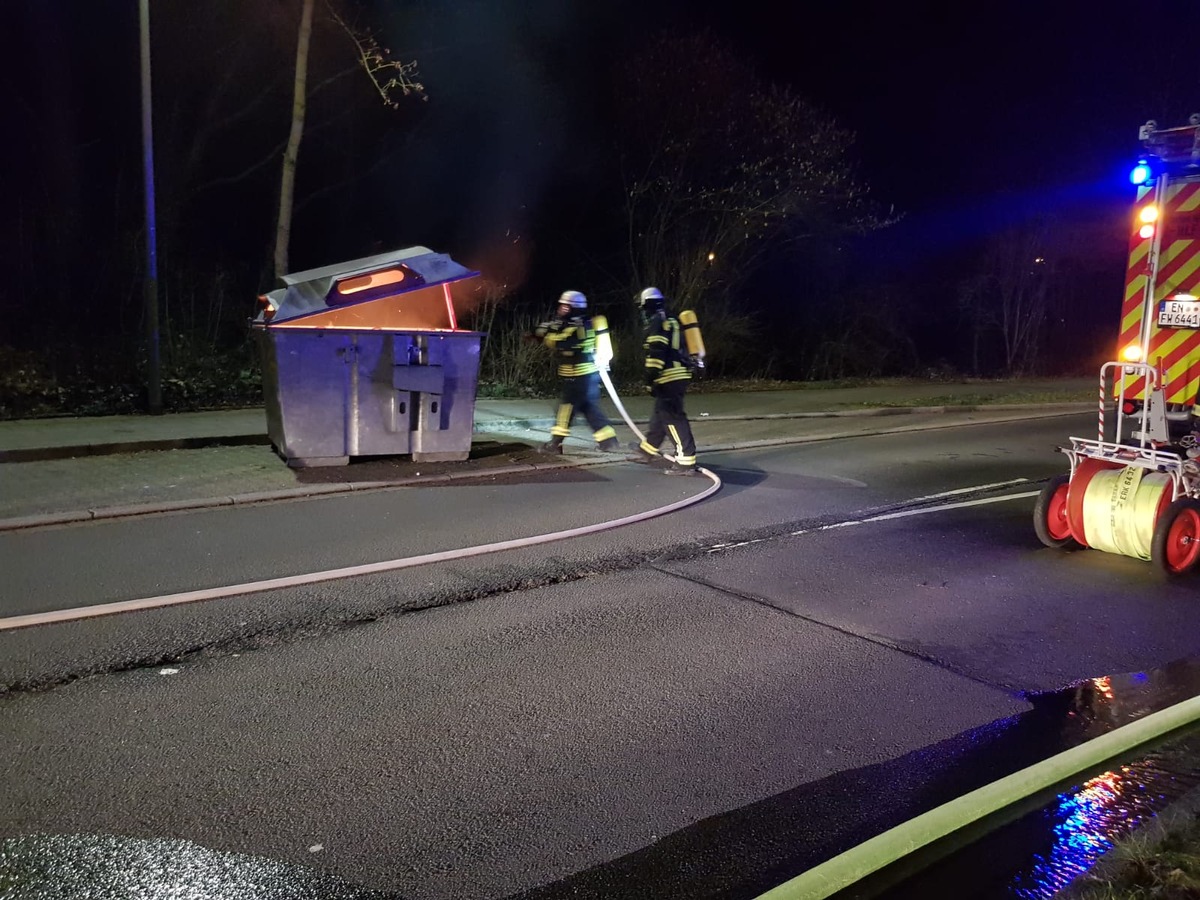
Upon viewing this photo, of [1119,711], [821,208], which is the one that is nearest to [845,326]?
[821,208]

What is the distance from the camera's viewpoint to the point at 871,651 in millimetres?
4922

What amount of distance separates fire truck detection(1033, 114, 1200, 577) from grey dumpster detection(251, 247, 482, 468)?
568cm

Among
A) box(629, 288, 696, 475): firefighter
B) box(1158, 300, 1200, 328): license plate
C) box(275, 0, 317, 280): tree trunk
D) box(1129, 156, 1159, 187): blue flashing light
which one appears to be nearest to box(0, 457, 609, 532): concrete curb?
box(629, 288, 696, 475): firefighter

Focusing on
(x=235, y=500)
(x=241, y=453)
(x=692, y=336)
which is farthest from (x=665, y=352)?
(x=241, y=453)

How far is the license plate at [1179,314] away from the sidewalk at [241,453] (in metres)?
5.47

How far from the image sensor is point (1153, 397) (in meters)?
6.62

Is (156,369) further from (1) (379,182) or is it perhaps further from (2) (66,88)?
(1) (379,182)

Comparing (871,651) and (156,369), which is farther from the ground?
(156,369)

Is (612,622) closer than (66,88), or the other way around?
(612,622)

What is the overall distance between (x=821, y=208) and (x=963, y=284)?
10.6m

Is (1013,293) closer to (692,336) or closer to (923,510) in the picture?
(692,336)

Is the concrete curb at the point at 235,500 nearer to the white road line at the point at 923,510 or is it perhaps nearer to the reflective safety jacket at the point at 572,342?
the reflective safety jacket at the point at 572,342

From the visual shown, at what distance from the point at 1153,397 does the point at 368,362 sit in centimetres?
672

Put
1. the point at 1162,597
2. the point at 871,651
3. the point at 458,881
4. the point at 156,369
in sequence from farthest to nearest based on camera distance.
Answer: the point at 156,369, the point at 1162,597, the point at 871,651, the point at 458,881
